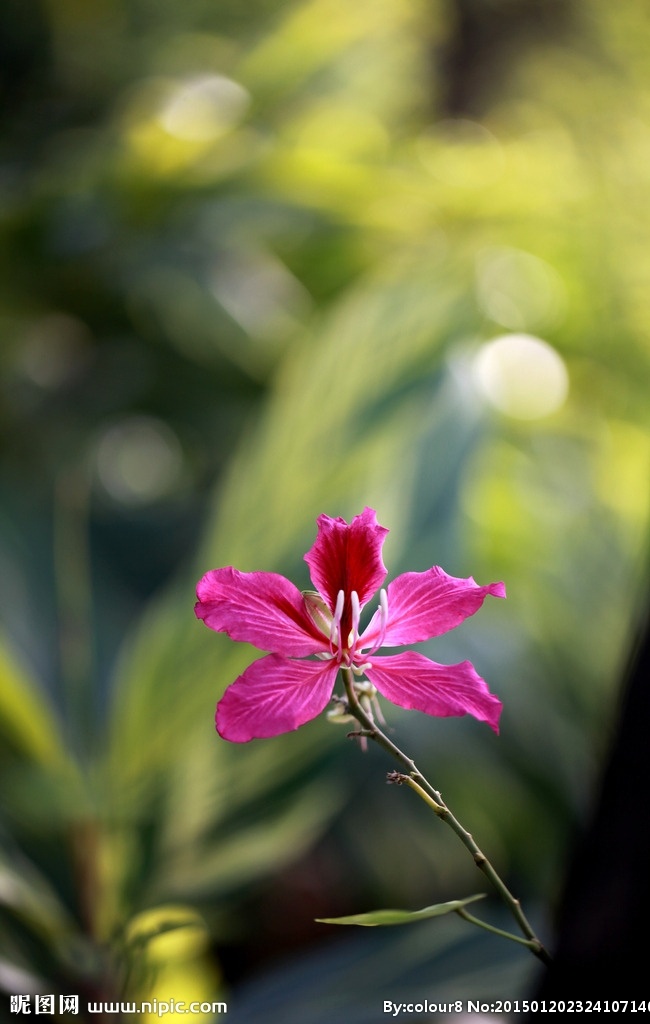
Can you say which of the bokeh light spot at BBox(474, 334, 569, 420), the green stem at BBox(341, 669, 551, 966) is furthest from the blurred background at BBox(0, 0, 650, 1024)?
the green stem at BBox(341, 669, 551, 966)

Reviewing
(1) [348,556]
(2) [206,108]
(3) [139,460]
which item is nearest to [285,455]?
(1) [348,556]

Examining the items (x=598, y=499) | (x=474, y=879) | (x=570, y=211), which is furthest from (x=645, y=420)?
(x=474, y=879)

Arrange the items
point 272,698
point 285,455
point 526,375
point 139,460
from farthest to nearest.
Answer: point 139,460
point 526,375
point 285,455
point 272,698

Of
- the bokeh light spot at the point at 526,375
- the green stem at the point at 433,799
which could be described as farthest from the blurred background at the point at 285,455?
the green stem at the point at 433,799

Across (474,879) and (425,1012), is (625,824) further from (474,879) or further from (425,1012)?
(474,879)

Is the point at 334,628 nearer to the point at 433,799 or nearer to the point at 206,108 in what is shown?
the point at 433,799

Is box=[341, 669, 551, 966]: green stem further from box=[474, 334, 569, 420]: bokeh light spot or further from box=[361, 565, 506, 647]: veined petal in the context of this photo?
box=[474, 334, 569, 420]: bokeh light spot

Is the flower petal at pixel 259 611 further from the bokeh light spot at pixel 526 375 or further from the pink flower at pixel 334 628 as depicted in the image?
the bokeh light spot at pixel 526 375

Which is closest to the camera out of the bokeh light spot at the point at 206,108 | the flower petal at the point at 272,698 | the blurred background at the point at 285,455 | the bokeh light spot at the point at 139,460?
the flower petal at the point at 272,698
